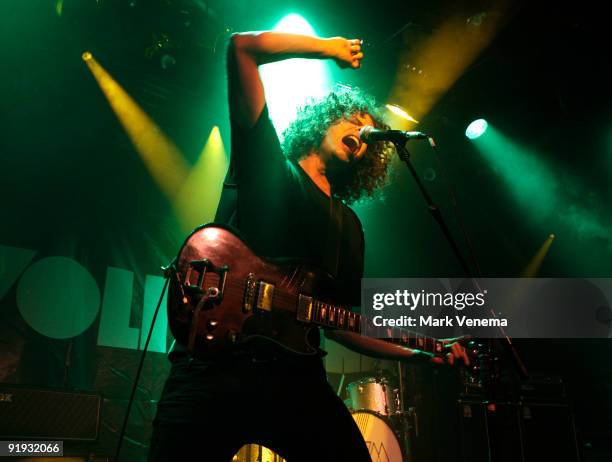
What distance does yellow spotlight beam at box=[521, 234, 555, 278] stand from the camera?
8.94m

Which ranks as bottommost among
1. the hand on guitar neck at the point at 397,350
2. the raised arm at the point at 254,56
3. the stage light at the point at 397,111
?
the hand on guitar neck at the point at 397,350

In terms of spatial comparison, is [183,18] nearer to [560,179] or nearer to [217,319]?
[217,319]

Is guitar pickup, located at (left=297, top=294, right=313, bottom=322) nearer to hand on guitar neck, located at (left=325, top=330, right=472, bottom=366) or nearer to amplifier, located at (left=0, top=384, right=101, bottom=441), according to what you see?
Answer: hand on guitar neck, located at (left=325, top=330, right=472, bottom=366)

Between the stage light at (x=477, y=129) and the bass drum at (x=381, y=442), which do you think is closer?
the bass drum at (x=381, y=442)

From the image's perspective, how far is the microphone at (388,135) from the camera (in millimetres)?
2662

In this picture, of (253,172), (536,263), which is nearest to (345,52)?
(253,172)

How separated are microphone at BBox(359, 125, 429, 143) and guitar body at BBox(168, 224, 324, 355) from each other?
0.95 meters

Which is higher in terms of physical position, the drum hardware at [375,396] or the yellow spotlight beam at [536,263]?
the yellow spotlight beam at [536,263]

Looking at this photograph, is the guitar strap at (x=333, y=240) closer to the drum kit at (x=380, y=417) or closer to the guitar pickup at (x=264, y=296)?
the guitar pickup at (x=264, y=296)

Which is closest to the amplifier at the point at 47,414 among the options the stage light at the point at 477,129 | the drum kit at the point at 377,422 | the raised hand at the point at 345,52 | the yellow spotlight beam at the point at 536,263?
the drum kit at the point at 377,422

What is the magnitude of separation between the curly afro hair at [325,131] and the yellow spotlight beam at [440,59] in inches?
124

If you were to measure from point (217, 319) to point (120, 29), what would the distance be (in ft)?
17.8

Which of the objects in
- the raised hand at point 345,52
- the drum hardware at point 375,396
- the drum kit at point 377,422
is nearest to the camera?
the raised hand at point 345,52

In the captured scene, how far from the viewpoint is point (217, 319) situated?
1.95 meters
